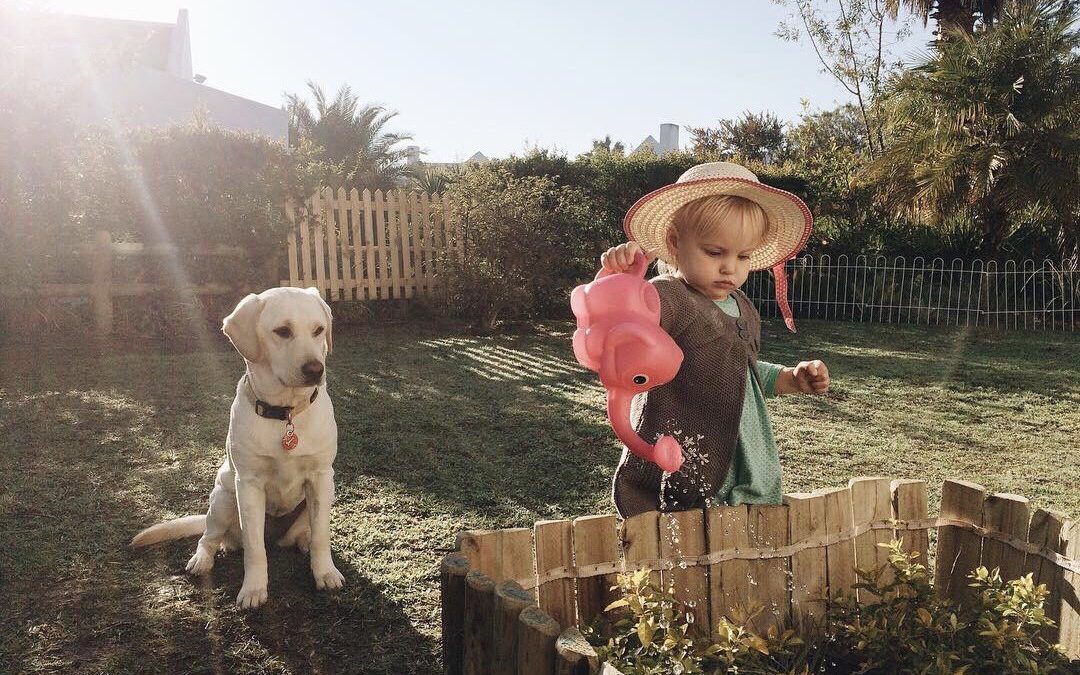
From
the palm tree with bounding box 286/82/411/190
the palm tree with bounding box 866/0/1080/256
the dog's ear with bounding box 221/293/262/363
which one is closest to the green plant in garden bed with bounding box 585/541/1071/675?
the dog's ear with bounding box 221/293/262/363

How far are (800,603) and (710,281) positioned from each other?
3.53ft

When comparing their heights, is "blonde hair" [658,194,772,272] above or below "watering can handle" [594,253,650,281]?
above

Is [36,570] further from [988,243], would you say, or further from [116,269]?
[988,243]

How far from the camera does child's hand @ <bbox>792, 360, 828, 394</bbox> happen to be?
2521 mm

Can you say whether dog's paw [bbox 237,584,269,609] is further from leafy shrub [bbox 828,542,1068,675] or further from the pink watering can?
leafy shrub [bbox 828,542,1068,675]

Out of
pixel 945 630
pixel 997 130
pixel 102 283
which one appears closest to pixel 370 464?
pixel 945 630

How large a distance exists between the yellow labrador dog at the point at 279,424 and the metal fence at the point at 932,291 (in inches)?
463

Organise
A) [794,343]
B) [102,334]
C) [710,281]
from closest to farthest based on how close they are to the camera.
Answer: [710,281], [102,334], [794,343]

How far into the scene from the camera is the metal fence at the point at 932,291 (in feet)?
41.4

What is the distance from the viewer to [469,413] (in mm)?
6137

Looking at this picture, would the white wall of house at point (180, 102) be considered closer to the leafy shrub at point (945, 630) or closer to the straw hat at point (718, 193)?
the straw hat at point (718, 193)

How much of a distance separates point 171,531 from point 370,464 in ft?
4.77

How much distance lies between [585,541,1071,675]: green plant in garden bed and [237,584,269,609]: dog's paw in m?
1.36

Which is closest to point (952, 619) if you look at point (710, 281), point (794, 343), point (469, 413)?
point (710, 281)
